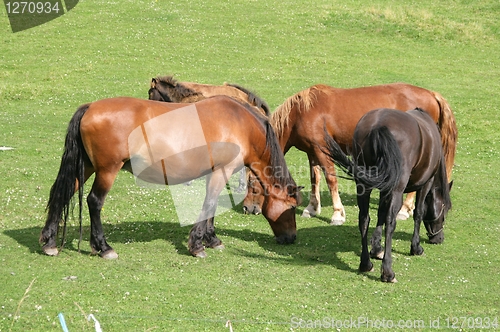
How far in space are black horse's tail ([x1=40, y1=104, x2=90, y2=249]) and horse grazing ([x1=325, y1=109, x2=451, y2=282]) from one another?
3.45 metres

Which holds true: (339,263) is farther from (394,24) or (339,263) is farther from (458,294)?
(394,24)

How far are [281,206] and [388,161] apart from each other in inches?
90.6

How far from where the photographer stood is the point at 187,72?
23.3 meters

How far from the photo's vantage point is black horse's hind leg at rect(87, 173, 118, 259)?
8.49 metres

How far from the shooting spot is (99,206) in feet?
28.1

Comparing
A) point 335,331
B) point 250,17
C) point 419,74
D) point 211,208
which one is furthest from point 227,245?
point 250,17

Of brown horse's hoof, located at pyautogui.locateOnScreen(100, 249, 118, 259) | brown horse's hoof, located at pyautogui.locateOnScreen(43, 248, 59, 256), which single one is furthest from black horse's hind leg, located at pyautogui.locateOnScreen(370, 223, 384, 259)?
brown horse's hoof, located at pyautogui.locateOnScreen(43, 248, 59, 256)

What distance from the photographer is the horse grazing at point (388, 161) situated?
7.86 m

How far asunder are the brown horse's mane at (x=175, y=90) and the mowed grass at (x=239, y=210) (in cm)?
214

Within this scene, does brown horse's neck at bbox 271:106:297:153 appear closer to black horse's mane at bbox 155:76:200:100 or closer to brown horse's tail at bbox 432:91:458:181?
black horse's mane at bbox 155:76:200:100

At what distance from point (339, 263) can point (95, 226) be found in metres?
3.60

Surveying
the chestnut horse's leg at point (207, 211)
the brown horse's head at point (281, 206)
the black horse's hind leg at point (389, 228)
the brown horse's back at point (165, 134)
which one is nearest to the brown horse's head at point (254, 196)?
the brown horse's head at point (281, 206)

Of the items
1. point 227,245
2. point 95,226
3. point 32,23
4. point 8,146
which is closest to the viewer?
point 95,226

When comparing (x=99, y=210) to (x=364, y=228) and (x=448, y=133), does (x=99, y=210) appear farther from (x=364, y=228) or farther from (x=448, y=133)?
(x=448, y=133)
